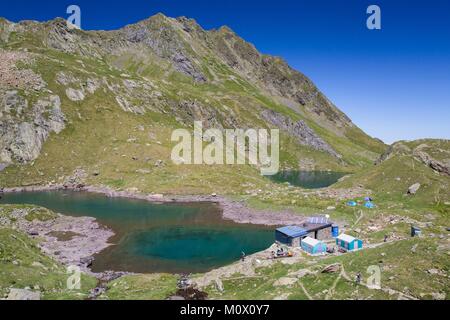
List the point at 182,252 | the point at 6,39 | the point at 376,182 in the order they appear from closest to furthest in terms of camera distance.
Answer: the point at 182,252, the point at 376,182, the point at 6,39

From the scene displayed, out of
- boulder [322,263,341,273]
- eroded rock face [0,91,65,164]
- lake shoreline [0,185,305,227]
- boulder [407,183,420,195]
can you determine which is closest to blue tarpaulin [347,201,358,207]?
lake shoreline [0,185,305,227]

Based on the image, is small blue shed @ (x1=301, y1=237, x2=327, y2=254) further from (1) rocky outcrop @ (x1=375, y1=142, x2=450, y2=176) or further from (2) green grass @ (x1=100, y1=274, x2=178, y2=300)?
(1) rocky outcrop @ (x1=375, y1=142, x2=450, y2=176)

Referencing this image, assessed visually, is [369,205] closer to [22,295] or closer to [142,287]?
[142,287]

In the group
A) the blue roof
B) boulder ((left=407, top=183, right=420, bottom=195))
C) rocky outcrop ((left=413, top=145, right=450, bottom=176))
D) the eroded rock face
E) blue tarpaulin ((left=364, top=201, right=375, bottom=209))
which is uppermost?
the eroded rock face

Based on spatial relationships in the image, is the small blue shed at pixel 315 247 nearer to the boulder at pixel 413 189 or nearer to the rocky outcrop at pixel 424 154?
the boulder at pixel 413 189
